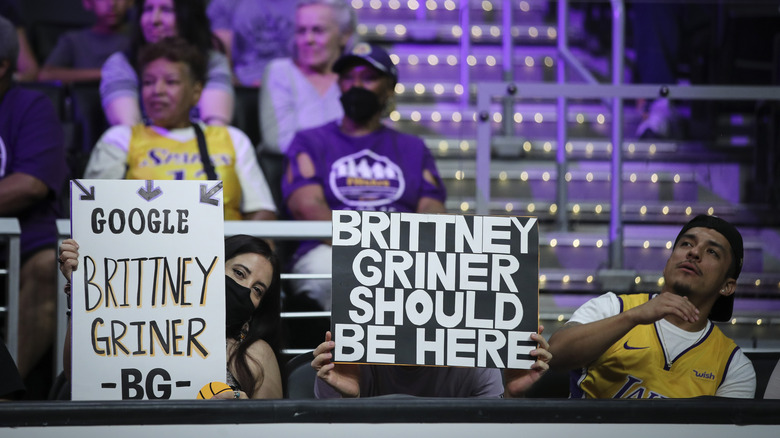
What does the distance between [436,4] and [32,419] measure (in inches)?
182

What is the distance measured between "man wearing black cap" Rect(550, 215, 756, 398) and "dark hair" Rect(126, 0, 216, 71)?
8.25 ft

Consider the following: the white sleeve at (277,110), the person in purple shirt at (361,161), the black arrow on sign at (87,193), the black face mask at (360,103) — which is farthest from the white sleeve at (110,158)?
the black arrow on sign at (87,193)

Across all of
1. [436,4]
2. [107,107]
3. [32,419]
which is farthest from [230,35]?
[32,419]

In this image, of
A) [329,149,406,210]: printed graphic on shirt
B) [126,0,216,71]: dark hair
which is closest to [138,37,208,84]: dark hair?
[126,0,216,71]: dark hair

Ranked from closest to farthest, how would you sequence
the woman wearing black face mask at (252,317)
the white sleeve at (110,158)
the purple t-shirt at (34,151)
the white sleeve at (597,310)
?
the woman wearing black face mask at (252,317) < the white sleeve at (597,310) < the purple t-shirt at (34,151) < the white sleeve at (110,158)

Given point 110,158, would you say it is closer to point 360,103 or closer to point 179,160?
point 179,160

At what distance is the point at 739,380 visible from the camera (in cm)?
235

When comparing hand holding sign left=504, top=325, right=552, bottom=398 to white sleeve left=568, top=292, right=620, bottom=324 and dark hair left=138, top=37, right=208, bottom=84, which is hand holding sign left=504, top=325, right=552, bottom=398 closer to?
white sleeve left=568, top=292, right=620, bottom=324

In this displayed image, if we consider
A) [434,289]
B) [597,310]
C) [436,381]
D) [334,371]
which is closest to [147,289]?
[334,371]

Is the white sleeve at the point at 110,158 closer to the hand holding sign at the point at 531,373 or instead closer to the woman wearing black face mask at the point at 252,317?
the woman wearing black face mask at the point at 252,317

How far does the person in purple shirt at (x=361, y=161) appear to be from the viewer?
357 centimetres

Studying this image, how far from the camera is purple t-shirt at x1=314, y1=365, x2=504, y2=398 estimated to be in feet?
7.81

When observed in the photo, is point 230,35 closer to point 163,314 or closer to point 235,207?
point 235,207

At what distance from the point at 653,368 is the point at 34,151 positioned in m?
2.25
